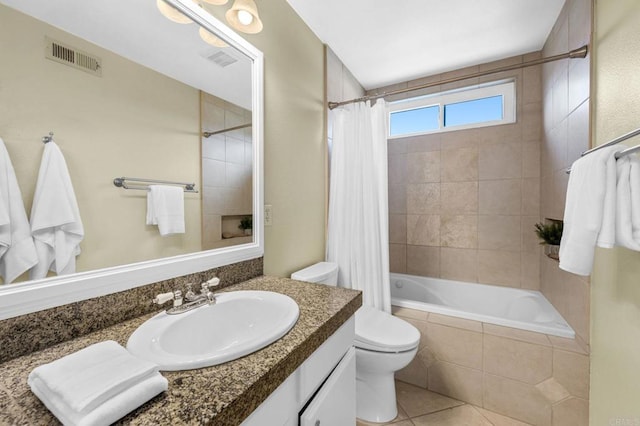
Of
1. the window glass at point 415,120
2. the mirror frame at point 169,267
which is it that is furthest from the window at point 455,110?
the mirror frame at point 169,267

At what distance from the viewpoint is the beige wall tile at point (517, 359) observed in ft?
4.79

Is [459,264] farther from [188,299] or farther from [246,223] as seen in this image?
[188,299]

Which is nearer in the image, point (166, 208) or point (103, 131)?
point (103, 131)

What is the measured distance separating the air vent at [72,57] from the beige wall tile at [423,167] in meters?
2.55

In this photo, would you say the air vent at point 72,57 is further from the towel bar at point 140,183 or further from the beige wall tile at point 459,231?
the beige wall tile at point 459,231

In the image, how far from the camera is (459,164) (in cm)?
255

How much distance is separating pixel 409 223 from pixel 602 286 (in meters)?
1.59

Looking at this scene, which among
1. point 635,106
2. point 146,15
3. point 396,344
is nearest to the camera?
point 146,15

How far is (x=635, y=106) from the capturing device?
103 centimetres

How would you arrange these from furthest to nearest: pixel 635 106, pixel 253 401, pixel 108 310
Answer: pixel 635 106, pixel 108 310, pixel 253 401

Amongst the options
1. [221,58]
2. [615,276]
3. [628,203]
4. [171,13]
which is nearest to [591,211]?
[628,203]

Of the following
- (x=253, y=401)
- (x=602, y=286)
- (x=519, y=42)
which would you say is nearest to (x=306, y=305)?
(x=253, y=401)

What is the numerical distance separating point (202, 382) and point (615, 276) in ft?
5.40

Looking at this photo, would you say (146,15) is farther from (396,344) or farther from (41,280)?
(396,344)
